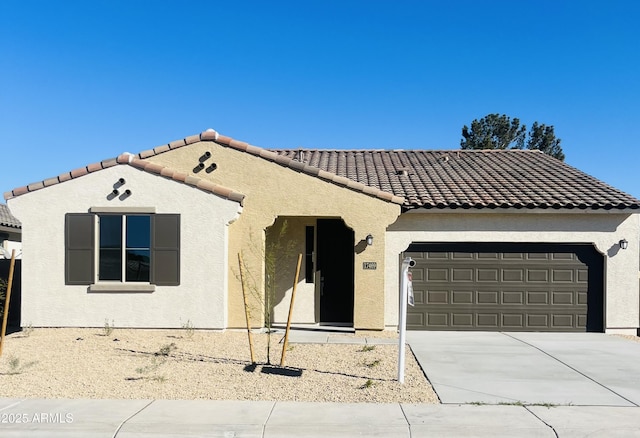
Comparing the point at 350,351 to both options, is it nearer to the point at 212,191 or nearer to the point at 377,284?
the point at 377,284

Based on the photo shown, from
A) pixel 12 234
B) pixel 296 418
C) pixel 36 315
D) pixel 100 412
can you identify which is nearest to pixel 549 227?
pixel 296 418

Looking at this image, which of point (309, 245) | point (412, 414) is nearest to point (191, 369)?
point (412, 414)

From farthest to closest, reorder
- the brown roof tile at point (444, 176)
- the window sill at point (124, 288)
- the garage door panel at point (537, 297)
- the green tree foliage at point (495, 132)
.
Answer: the green tree foliage at point (495, 132), the garage door panel at point (537, 297), the brown roof tile at point (444, 176), the window sill at point (124, 288)

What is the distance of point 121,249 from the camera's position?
11984 mm

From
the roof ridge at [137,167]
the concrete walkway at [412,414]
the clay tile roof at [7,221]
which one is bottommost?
the concrete walkway at [412,414]

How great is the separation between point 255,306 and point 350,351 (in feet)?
9.69

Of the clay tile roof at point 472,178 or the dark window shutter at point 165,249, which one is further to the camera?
the clay tile roof at point 472,178

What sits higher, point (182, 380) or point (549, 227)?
point (549, 227)

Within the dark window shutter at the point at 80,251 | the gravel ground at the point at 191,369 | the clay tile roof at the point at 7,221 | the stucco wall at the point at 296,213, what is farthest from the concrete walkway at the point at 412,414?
the clay tile roof at the point at 7,221

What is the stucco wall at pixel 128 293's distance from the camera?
11867mm

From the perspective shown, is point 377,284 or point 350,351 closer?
point 350,351

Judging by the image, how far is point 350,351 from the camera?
33.9ft

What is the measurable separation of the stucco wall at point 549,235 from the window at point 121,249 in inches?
208

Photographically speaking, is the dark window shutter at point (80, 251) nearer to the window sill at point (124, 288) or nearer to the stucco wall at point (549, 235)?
the window sill at point (124, 288)
